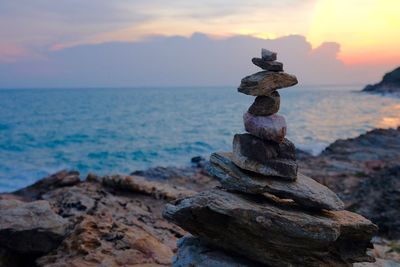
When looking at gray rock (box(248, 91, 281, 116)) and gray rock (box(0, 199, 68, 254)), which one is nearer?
gray rock (box(248, 91, 281, 116))

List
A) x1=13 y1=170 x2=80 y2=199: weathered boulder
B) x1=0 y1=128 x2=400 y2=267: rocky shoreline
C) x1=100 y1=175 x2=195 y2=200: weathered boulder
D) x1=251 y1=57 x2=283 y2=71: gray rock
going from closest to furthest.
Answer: x1=251 y1=57 x2=283 y2=71: gray rock, x1=0 y1=128 x2=400 y2=267: rocky shoreline, x1=100 y1=175 x2=195 y2=200: weathered boulder, x1=13 y1=170 x2=80 y2=199: weathered boulder

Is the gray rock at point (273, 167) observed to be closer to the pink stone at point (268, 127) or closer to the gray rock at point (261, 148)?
the gray rock at point (261, 148)

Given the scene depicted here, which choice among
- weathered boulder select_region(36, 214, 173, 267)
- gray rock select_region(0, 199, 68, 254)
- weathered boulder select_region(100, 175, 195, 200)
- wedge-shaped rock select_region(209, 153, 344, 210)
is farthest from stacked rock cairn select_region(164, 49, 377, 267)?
weathered boulder select_region(100, 175, 195, 200)

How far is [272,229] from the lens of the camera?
8547 millimetres

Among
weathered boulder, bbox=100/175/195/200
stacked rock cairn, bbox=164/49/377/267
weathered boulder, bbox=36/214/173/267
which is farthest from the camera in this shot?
weathered boulder, bbox=100/175/195/200

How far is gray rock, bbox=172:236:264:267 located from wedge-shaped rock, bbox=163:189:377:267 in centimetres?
20

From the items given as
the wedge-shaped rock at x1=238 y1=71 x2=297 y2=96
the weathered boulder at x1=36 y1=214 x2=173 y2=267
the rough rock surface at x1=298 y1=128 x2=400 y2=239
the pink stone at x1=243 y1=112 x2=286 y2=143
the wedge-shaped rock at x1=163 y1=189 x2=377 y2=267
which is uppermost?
the wedge-shaped rock at x1=238 y1=71 x2=297 y2=96

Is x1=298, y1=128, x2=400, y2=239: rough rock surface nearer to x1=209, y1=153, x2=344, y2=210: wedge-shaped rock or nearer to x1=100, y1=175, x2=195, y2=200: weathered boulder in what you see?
x1=100, y1=175, x2=195, y2=200: weathered boulder

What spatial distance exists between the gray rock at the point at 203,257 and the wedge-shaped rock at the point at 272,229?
0.67ft

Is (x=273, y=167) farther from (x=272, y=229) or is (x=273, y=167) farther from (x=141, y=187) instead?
(x=141, y=187)

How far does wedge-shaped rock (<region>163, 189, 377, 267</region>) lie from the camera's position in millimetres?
8508

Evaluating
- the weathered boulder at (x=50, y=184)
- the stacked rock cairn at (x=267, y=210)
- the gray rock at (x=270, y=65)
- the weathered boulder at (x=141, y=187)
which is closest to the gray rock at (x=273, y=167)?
the stacked rock cairn at (x=267, y=210)

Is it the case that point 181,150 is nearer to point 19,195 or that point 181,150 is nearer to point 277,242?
point 19,195

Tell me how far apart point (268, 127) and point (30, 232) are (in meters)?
7.86
